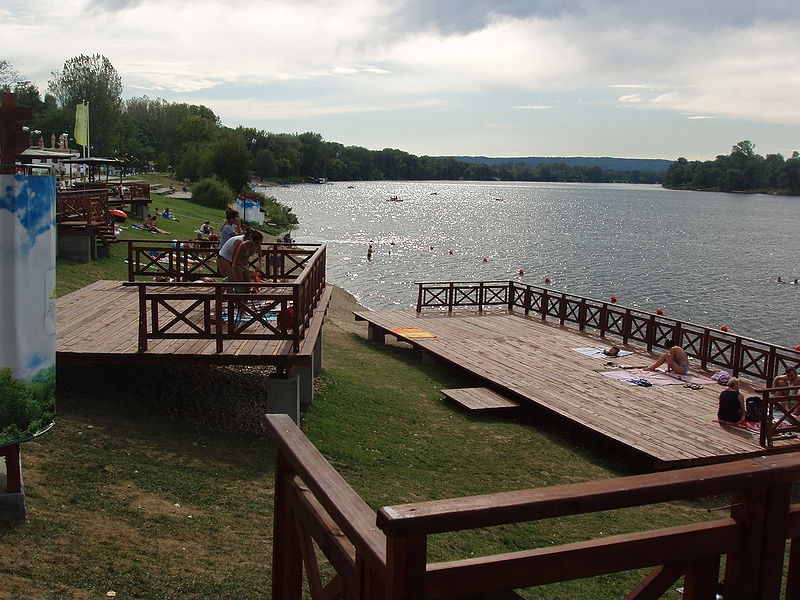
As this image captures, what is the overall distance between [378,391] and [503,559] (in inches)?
568

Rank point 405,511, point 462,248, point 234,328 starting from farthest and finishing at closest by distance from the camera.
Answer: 1. point 462,248
2. point 234,328
3. point 405,511

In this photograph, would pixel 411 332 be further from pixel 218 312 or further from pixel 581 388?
pixel 218 312

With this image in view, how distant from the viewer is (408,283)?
5112cm

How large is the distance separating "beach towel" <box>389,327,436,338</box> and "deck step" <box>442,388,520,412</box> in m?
5.25

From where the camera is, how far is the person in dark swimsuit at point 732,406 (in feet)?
49.5

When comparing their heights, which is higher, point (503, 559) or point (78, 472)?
point (503, 559)

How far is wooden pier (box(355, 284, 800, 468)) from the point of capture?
14.1 meters

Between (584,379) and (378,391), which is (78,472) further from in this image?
(584,379)

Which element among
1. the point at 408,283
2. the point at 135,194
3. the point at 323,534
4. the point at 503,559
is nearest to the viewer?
the point at 503,559

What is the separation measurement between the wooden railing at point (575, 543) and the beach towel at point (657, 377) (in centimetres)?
1584

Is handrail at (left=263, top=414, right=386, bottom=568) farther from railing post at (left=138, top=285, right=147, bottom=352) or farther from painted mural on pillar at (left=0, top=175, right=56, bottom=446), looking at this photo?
railing post at (left=138, top=285, right=147, bottom=352)

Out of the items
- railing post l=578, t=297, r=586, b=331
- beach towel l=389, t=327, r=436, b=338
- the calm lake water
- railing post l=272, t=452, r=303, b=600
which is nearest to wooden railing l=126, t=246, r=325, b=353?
railing post l=272, t=452, r=303, b=600

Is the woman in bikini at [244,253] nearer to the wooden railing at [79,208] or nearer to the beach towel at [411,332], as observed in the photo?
the beach towel at [411,332]

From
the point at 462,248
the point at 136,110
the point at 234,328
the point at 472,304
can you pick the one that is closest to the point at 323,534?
the point at 234,328
